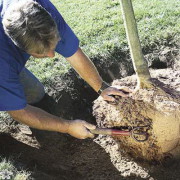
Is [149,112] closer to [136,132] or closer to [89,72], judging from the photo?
[136,132]

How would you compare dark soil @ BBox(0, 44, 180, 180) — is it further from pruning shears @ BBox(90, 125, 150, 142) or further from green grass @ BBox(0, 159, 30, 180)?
pruning shears @ BBox(90, 125, 150, 142)

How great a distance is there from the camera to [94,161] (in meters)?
3.24

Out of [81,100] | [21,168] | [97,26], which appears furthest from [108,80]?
[21,168]

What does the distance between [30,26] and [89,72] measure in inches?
36.1

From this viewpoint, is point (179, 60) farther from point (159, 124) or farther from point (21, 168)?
point (21, 168)

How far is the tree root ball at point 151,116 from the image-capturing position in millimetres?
2836

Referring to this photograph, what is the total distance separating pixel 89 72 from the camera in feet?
9.22

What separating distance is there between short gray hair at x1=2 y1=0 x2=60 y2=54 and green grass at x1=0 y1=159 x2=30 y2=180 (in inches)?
37.5

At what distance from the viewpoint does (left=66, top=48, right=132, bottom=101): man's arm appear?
278 centimetres

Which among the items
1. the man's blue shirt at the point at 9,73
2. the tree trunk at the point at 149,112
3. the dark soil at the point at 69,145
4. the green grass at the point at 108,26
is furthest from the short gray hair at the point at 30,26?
the green grass at the point at 108,26

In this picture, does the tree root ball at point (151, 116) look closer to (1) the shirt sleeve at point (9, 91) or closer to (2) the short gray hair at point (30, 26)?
(1) the shirt sleeve at point (9, 91)

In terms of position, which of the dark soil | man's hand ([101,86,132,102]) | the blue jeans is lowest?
the dark soil

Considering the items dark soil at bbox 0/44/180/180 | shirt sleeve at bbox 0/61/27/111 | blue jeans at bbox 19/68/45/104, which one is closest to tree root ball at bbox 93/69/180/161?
dark soil at bbox 0/44/180/180

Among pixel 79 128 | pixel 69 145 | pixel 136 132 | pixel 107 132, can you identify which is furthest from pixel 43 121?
pixel 69 145
